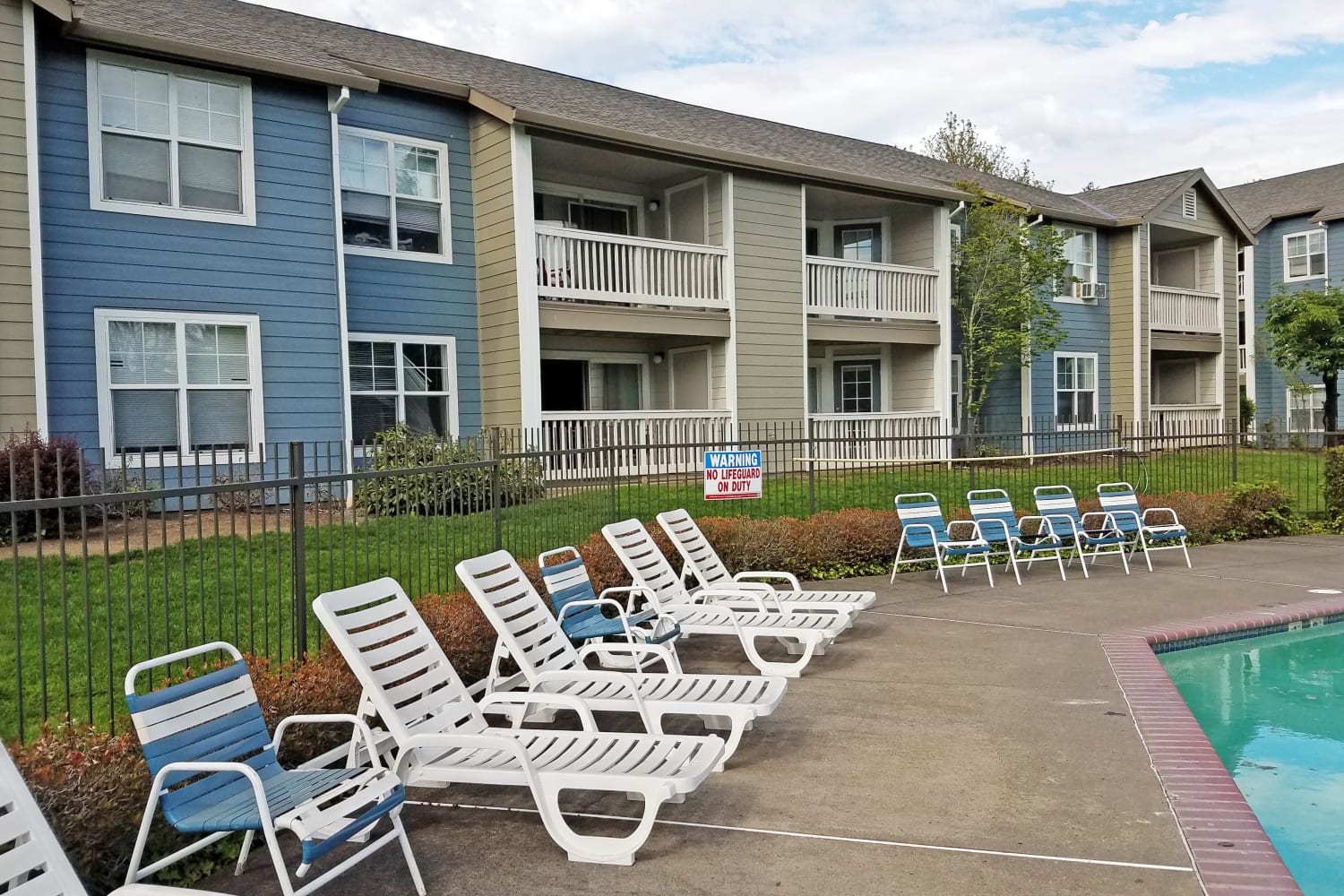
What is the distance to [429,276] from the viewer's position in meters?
15.3

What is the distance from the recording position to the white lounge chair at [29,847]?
8.82 feet

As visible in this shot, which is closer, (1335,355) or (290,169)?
(290,169)

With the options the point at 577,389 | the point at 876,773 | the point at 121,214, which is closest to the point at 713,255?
the point at 577,389

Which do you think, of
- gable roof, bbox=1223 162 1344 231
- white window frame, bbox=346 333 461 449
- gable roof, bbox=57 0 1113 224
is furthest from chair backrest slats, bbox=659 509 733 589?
gable roof, bbox=1223 162 1344 231

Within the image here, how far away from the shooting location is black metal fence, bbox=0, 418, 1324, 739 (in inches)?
189

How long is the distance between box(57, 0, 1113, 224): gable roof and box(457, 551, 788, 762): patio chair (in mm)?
9657

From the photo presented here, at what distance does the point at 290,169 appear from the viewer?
13.3 metres

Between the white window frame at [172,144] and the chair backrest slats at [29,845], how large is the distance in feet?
36.6

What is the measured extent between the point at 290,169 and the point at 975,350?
15.4 meters

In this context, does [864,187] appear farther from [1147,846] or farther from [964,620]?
[1147,846]

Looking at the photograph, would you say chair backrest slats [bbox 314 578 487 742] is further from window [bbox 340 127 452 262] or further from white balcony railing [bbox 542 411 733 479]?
window [bbox 340 127 452 262]

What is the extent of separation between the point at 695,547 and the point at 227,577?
410 centimetres

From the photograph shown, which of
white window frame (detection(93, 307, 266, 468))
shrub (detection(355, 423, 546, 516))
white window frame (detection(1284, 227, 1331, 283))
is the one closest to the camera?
shrub (detection(355, 423, 546, 516))

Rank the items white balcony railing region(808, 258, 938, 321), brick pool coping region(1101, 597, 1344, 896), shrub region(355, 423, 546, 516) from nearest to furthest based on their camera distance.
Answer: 1. brick pool coping region(1101, 597, 1344, 896)
2. shrub region(355, 423, 546, 516)
3. white balcony railing region(808, 258, 938, 321)
